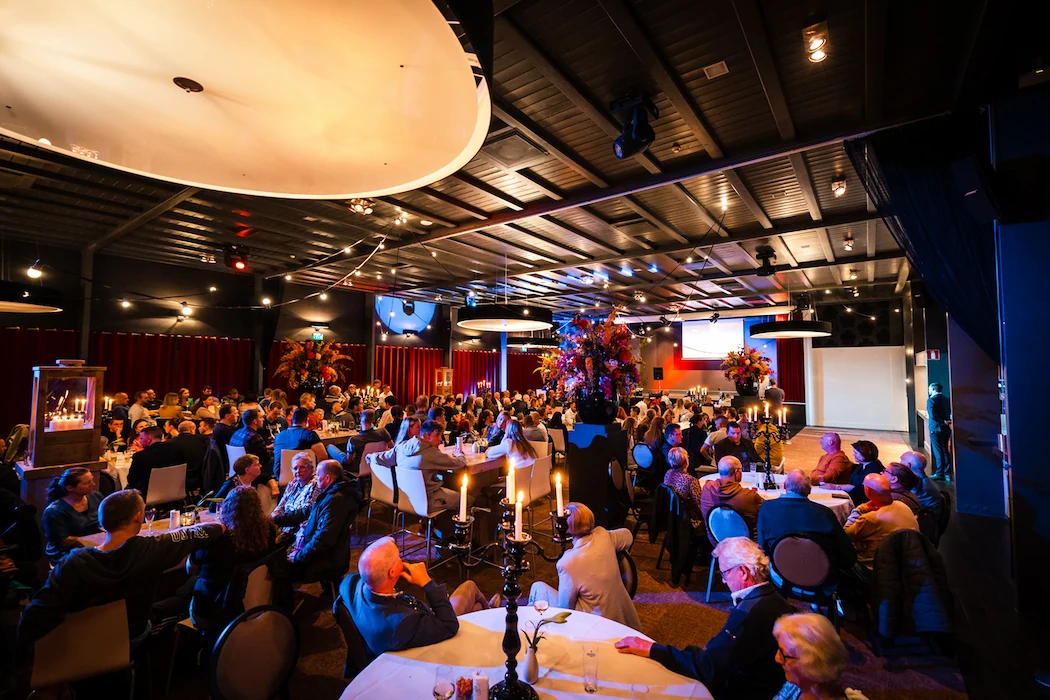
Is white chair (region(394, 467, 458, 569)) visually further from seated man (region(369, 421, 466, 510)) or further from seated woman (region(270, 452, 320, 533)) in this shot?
seated woman (region(270, 452, 320, 533))

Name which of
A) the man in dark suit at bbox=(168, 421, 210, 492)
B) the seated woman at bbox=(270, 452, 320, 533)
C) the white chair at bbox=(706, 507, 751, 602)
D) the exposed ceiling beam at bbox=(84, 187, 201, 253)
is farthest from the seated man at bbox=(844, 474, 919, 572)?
the exposed ceiling beam at bbox=(84, 187, 201, 253)

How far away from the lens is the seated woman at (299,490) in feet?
11.8

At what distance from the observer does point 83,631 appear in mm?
2006

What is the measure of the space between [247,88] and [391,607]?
188 cm

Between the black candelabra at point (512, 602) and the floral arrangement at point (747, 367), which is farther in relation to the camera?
the floral arrangement at point (747, 367)

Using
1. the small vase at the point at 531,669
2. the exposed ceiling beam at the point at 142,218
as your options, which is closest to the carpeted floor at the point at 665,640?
the small vase at the point at 531,669

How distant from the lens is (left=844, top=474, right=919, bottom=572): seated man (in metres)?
3.15

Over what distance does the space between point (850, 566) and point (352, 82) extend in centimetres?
385

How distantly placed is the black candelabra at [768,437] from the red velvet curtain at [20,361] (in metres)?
10.9

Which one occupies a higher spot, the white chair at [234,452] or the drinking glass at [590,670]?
the white chair at [234,452]

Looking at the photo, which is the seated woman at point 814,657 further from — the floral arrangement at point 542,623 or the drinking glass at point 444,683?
the drinking glass at point 444,683

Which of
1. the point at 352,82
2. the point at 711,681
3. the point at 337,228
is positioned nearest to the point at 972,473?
the point at 711,681

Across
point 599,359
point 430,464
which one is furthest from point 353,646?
point 599,359

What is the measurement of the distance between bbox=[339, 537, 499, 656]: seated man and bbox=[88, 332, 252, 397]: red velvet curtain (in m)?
9.65
